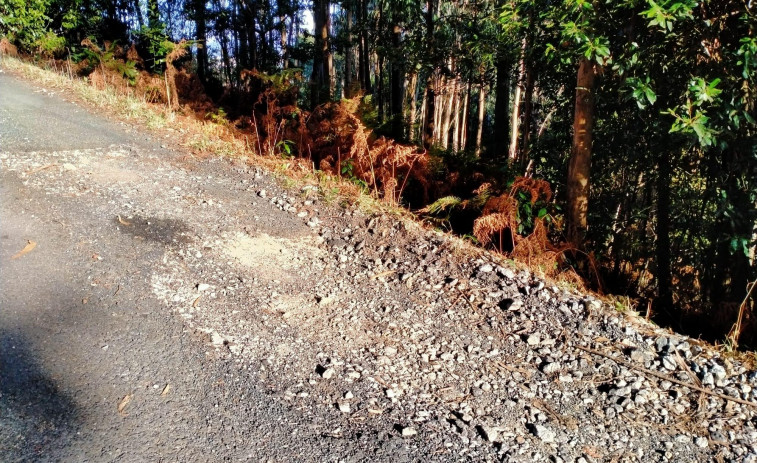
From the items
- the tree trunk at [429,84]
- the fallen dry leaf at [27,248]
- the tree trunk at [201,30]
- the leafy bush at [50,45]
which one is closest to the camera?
the fallen dry leaf at [27,248]

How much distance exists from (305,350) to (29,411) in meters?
1.72

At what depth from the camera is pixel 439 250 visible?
527 cm

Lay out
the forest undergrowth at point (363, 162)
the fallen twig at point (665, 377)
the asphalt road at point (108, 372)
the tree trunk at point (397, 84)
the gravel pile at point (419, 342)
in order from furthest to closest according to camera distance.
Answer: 1. the tree trunk at point (397, 84)
2. the forest undergrowth at point (363, 162)
3. the fallen twig at point (665, 377)
4. the gravel pile at point (419, 342)
5. the asphalt road at point (108, 372)

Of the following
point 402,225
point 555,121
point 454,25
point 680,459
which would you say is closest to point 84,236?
point 402,225

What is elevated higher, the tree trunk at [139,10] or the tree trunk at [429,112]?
the tree trunk at [139,10]

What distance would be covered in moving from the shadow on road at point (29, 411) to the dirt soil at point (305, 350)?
1 cm

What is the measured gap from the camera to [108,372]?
10.6 ft

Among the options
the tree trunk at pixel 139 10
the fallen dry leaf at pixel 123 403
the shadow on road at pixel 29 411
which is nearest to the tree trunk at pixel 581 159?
the fallen dry leaf at pixel 123 403

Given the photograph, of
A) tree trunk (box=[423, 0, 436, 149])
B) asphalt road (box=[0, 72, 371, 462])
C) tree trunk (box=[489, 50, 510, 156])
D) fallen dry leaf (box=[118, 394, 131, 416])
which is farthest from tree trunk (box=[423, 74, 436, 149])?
fallen dry leaf (box=[118, 394, 131, 416])

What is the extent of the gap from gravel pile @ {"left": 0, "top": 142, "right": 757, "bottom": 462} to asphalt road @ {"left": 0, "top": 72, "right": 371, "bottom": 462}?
0.18 metres

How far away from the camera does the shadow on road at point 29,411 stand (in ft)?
8.62

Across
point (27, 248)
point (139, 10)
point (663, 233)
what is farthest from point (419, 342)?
point (139, 10)

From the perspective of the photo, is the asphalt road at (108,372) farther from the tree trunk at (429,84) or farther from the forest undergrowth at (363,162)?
the tree trunk at (429,84)

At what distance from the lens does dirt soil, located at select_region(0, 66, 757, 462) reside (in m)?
2.93
